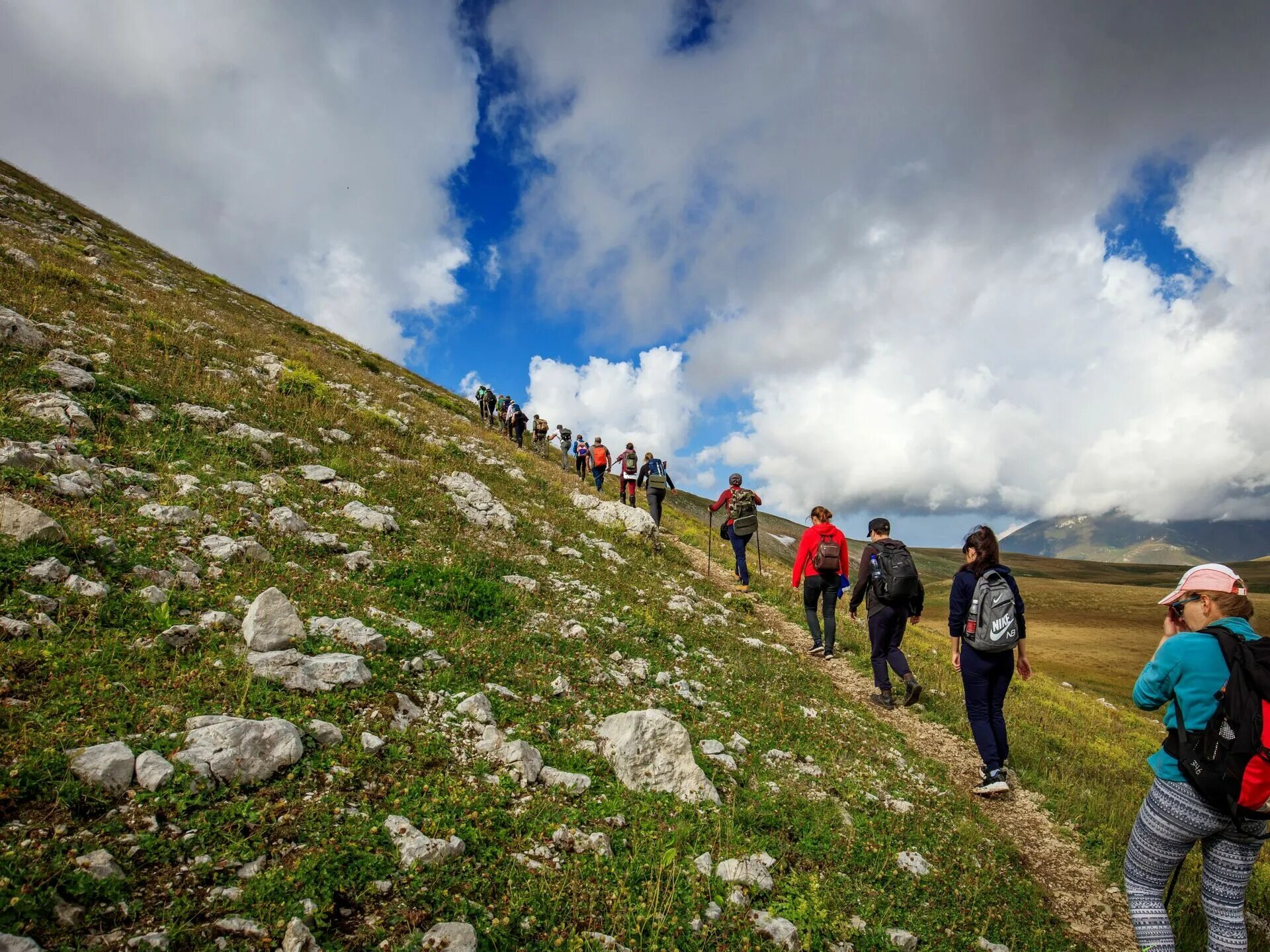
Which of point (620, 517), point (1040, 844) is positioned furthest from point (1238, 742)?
point (620, 517)

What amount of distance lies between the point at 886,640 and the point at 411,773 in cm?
839

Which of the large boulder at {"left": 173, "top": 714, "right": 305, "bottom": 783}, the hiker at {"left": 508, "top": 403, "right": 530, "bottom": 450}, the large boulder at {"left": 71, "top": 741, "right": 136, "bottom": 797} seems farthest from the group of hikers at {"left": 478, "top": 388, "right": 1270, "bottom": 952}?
the hiker at {"left": 508, "top": 403, "right": 530, "bottom": 450}

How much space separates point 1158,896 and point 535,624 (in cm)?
697

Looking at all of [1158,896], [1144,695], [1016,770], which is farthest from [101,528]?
[1016,770]

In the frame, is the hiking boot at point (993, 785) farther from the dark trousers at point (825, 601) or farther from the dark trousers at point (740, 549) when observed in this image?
the dark trousers at point (740, 549)

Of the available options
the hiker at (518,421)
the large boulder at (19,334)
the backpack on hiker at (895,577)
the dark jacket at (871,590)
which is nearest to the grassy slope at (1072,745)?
the dark jacket at (871,590)

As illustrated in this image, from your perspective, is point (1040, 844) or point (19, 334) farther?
point (19, 334)

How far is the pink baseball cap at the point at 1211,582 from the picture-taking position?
439 cm

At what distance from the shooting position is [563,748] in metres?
5.60

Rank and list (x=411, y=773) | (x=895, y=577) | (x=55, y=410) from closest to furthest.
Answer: (x=411, y=773) < (x=55, y=410) < (x=895, y=577)

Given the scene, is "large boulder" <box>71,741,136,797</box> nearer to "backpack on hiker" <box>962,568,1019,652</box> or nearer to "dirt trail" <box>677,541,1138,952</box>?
"dirt trail" <box>677,541,1138,952</box>

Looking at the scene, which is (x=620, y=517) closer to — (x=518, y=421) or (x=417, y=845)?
(x=417, y=845)

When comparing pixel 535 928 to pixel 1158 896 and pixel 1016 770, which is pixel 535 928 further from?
pixel 1016 770

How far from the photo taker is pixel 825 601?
12.5m
